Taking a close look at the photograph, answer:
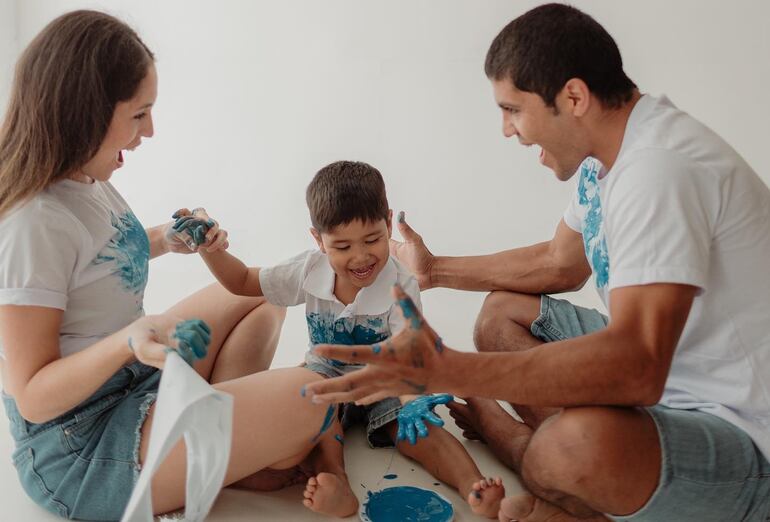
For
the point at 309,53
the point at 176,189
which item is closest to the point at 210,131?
the point at 176,189

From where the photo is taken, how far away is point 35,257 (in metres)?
1.36

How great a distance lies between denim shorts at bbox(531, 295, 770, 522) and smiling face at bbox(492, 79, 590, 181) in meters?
0.46

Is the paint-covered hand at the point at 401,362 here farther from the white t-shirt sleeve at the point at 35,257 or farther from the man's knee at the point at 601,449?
the white t-shirt sleeve at the point at 35,257

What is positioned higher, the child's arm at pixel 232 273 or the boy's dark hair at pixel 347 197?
the boy's dark hair at pixel 347 197

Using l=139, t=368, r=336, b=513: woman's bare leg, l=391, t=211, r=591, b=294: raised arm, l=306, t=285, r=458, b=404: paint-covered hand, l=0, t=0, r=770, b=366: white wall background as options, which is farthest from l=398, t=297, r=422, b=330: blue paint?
l=0, t=0, r=770, b=366: white wall background

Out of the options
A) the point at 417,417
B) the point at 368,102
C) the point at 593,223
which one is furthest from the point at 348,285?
the point at 368,102

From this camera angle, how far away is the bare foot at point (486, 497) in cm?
152

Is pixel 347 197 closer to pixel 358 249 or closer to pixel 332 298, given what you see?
pixel 358 249

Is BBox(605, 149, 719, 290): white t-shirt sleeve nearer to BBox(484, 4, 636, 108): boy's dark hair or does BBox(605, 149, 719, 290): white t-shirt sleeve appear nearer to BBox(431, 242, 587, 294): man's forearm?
BBox(484, 4, 636, 108): boy's dark hair

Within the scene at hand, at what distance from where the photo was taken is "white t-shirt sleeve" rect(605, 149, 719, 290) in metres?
1.24

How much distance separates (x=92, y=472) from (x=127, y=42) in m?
0.73

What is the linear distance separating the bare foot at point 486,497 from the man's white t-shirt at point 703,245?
36cm

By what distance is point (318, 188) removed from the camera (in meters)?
1.76

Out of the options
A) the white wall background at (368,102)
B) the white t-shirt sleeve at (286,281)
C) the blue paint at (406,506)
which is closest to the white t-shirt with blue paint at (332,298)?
the white t-shirt sleeve at (286,281)
